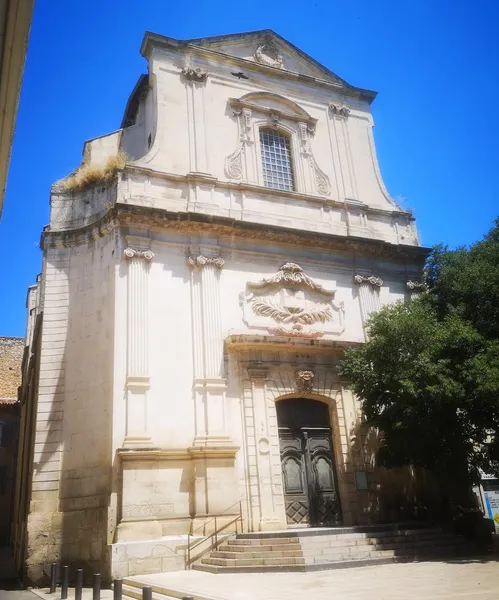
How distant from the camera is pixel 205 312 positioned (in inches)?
587

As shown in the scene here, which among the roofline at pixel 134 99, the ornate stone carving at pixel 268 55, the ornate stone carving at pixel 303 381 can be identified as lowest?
the ornate stone carving at pixel 303 381

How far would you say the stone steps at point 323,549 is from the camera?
10656 mm

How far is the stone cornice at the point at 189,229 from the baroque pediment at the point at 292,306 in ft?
3.35

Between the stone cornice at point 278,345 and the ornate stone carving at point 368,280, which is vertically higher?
the ornate stone carving at point 368,280

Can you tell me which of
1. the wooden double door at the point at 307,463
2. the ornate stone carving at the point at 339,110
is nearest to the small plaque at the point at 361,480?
the wooden double door at the point at 307,463

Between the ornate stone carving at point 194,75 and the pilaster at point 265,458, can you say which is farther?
the ornate stone carving at point 194,75

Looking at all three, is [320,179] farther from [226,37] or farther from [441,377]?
[441,377]

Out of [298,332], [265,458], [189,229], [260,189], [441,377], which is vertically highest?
[260,189]

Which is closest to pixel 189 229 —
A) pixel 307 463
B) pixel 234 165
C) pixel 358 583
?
pixel 234 165

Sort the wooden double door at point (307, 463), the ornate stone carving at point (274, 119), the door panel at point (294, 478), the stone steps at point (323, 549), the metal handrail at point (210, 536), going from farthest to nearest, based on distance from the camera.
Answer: the ornate stone carving at point (274, 119) < the wooden double door at point (307, 463) < the door panel at point (294, 478) < the metal handrail at point (210, 536) < the stone steps at point (323, 549)

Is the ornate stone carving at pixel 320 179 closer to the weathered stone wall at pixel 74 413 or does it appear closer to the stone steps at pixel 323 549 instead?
the weathered stone wall at pixel 74 413

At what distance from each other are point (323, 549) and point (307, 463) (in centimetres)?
369

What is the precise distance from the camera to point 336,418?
50.4 feet

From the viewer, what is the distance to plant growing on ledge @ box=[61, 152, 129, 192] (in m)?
16.3
